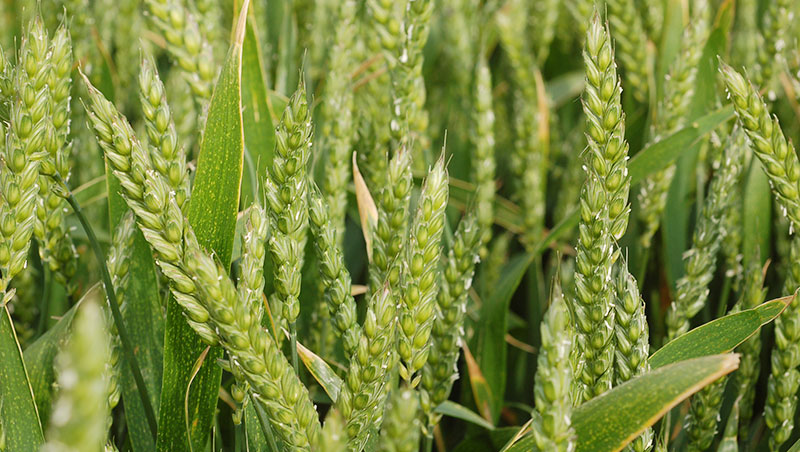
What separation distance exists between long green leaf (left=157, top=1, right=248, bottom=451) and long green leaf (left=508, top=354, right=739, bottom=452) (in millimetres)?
310

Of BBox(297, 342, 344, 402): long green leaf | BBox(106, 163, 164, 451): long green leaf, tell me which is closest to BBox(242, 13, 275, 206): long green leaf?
BBox(106, 163, 164, 451): long green leaf

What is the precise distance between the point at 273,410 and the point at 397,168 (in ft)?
0.76

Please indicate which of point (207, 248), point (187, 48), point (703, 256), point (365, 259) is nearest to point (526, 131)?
point (365, 259)

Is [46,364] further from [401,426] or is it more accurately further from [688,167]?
[688,167]

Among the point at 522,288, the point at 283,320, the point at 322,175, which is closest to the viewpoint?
the point at 283,320

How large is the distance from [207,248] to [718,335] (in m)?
0.44

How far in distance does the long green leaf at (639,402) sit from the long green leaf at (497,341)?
0.34m

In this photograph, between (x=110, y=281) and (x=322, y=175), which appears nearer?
(x=110, y=281)

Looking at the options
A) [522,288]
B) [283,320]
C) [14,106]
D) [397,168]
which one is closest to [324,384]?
[283,320]

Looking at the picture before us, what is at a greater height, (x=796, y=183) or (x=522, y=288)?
(x=796, y=183)

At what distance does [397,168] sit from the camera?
0.63m

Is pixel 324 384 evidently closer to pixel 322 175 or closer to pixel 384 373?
pixel 384 373

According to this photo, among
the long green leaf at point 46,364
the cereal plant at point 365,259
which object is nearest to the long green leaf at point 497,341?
the cereal plant at point 365,259

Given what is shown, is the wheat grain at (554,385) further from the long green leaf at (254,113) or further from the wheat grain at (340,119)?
the long green leaf at (254,113)
